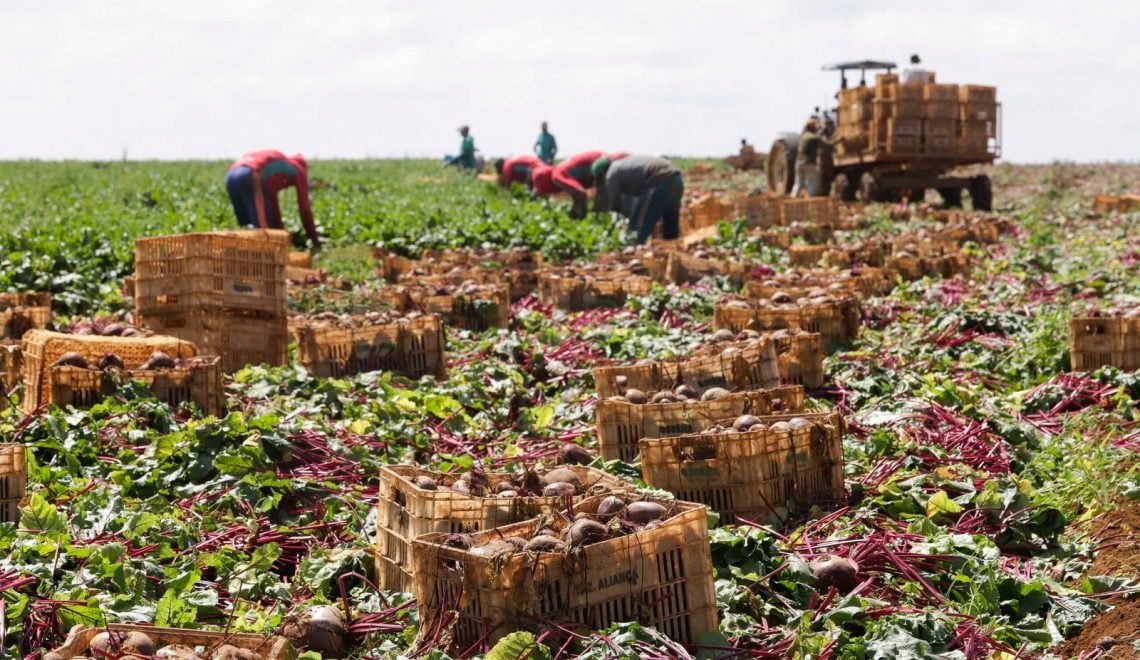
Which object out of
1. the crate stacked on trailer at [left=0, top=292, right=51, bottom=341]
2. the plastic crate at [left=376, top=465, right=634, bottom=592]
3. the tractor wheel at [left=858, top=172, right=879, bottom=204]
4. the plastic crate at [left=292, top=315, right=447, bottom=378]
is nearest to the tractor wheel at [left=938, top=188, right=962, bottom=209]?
the tractor wheel at [left=858, top=172, right=879, bottom=204]

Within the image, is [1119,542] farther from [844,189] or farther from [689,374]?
[844,189]

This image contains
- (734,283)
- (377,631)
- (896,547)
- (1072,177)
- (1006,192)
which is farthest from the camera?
(1072,177)

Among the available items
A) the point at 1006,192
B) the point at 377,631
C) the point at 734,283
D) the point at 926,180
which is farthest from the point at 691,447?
the point at 1006,192

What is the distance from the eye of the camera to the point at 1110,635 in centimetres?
526

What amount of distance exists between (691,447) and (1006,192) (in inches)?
1226

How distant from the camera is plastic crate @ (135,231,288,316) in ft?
36.1

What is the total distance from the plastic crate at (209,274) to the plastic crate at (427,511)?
540cm

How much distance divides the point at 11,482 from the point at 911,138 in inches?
869

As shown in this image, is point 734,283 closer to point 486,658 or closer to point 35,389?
point 35,389

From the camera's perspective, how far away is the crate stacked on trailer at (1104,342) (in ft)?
32.0

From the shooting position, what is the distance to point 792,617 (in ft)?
17.7

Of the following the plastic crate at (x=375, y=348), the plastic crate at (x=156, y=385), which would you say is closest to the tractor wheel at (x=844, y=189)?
the plastic crate at (x=375, y=348)

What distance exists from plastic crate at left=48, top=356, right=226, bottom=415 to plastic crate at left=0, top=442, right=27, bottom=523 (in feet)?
6.25

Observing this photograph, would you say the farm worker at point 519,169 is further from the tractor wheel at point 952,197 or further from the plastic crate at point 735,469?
the plastic crate at point 735,469
